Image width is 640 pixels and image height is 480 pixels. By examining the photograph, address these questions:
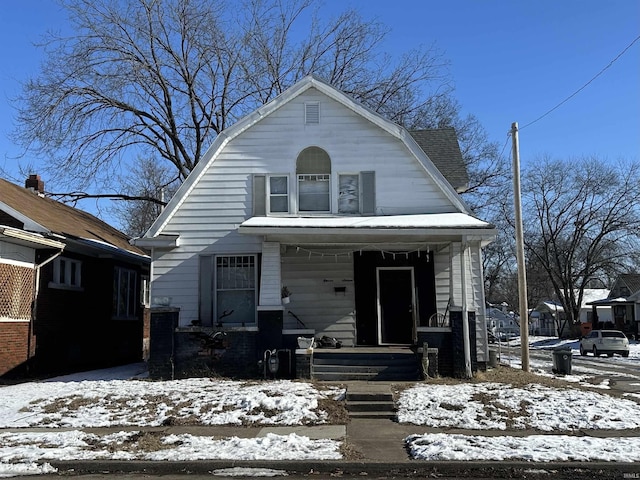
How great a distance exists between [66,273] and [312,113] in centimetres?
889

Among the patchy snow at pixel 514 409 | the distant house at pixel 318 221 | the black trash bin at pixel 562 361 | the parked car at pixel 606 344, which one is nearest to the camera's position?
the patchy snow at pixel 514 409

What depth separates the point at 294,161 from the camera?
16234 millimetres

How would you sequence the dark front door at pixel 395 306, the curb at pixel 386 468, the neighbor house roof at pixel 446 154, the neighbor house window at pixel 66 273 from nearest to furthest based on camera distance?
the curb at pixel 386 468 < the dark front door at pixel 395 306 < the neighbor house window at pixel 66 273 < the neighbor house roof at pixel 446 154

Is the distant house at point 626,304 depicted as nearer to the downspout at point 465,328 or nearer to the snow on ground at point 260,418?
the downspout at point 465,328

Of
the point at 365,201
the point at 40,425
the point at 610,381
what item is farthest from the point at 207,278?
the point at 610,381

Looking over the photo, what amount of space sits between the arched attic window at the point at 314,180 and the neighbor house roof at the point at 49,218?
22.5 feet

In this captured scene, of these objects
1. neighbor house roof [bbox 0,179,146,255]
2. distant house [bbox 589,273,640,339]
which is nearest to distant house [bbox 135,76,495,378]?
neighbor house roof [bbox 0,179,146,255]

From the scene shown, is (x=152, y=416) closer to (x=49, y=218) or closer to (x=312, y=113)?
(x=312, y=113)

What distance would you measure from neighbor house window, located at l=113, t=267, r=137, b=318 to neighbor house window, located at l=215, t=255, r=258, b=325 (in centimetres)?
699

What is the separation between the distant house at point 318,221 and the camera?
15.8 metres

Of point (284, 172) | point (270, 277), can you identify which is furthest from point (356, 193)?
point (270, 277)

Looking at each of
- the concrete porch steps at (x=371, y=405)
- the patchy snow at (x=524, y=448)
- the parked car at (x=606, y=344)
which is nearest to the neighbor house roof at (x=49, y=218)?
the concrete porch steps at (x=371, y=405)

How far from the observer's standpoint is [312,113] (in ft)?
53.7

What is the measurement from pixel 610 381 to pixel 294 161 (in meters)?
10.4
